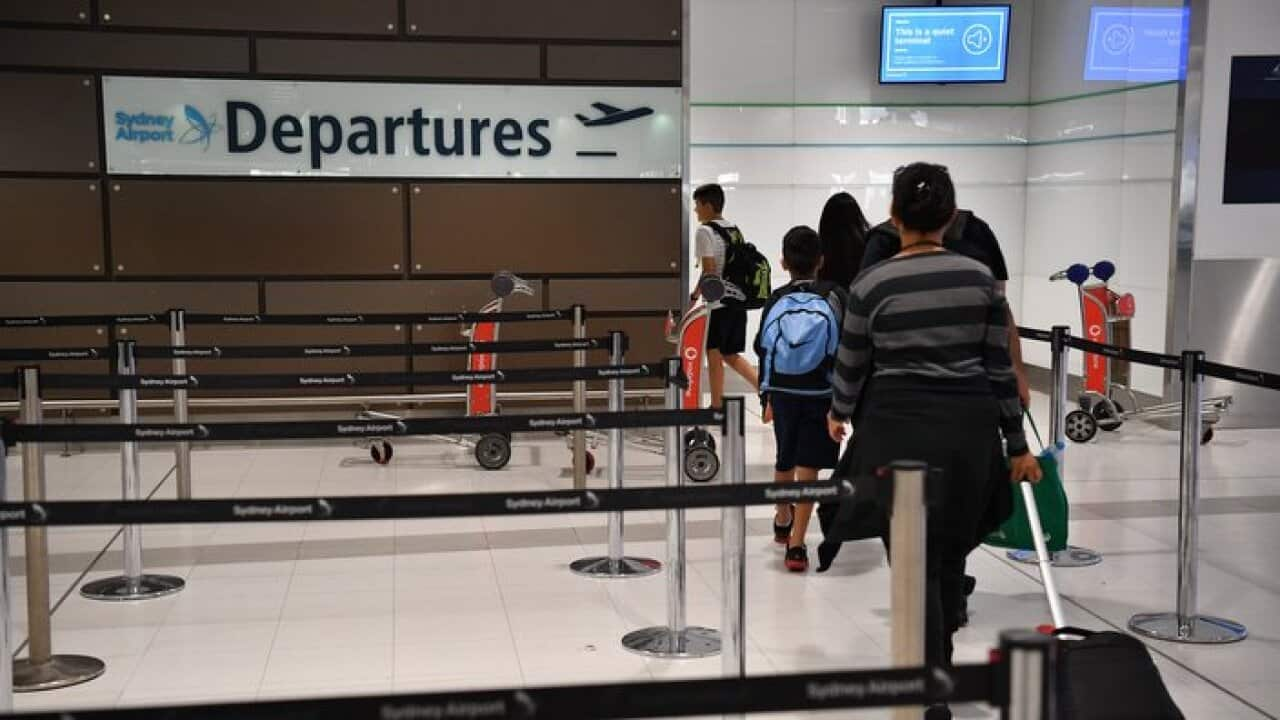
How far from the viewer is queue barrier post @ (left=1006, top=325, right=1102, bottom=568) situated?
19.7 ft

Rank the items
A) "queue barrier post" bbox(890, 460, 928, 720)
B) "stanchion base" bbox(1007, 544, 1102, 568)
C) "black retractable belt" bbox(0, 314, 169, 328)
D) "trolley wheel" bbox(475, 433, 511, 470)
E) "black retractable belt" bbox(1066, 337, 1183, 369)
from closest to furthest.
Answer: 1. "queue barrier post" bbox(890, 460, 928, 720)
2. "black retractable belt" bbox(1066, 337, 1183, 369)
3. "stanchion base" bbox(1007, 544, 1102, 568)
4. "black retractable belt" bbox(0, 314, 169, 328)
5. "trolley wheel" bbox(475, 433, 511, 470)

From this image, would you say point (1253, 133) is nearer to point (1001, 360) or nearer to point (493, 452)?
point (493, 452)

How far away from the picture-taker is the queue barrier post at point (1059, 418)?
6008 mm

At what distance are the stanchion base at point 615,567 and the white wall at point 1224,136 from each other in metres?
5.50

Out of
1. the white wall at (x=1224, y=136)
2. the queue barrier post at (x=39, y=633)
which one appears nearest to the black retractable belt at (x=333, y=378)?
the queue barrier post at (x=39, y=633)

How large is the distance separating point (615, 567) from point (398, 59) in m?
4.89

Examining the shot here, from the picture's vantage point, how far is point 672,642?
4.84 meters

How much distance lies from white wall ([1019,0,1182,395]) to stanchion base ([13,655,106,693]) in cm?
778

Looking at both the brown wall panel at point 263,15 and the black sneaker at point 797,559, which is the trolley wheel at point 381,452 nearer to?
the brown wall panel at point 263,15

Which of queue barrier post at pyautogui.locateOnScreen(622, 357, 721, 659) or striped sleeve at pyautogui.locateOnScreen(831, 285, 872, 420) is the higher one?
striped sleeve at pyautogui.locateOnScreen(831, 285, 872, 420)

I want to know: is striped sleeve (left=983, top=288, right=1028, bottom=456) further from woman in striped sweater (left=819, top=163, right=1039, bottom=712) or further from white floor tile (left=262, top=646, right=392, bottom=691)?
white floor tile (left=262, top=646, right=392, bottom=691)

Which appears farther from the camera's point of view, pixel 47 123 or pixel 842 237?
pixel 47 123

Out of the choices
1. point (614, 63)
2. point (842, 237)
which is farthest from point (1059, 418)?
point (614, 63)

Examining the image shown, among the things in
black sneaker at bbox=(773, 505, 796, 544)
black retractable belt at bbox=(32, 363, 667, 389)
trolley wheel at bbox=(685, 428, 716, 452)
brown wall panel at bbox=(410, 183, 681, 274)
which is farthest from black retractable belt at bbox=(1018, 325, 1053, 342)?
brown wall panel at bbox=(410, 183, 681, 274)
